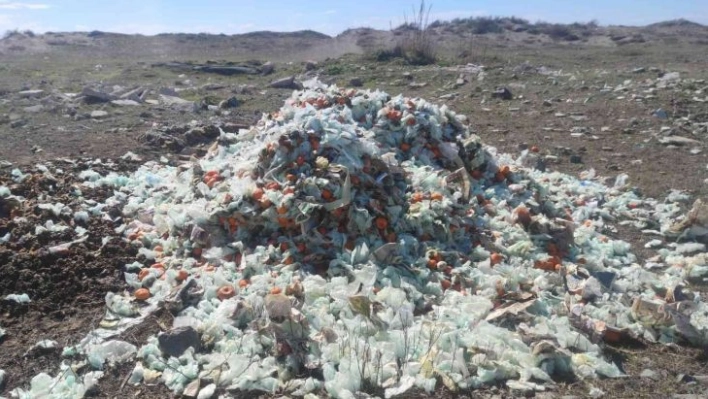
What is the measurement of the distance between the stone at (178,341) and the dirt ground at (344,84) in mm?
244

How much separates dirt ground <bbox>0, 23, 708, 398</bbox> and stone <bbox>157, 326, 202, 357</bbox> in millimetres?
244

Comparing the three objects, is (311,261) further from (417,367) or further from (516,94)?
(516,94)

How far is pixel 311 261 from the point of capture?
4742mm

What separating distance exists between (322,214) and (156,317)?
150 centimetres

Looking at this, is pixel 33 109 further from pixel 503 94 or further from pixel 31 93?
pixel 503 94

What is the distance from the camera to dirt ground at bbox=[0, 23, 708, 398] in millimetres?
3969

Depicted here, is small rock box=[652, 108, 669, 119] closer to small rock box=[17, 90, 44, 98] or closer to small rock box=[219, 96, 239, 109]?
small rock box=[219, 96, 239, 109]

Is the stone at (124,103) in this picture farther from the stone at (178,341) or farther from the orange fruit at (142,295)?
the stone at (178,341)

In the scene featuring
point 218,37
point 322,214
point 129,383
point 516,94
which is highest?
point 218,37

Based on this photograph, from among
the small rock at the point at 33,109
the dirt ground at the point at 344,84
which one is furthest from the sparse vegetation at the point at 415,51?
the small rock at the point at 33,109

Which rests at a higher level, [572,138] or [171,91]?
[171,91]

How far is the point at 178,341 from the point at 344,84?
11.3 m

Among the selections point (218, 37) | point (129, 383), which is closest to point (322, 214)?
point (129, 383)

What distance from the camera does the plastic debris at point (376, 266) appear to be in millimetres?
3684
